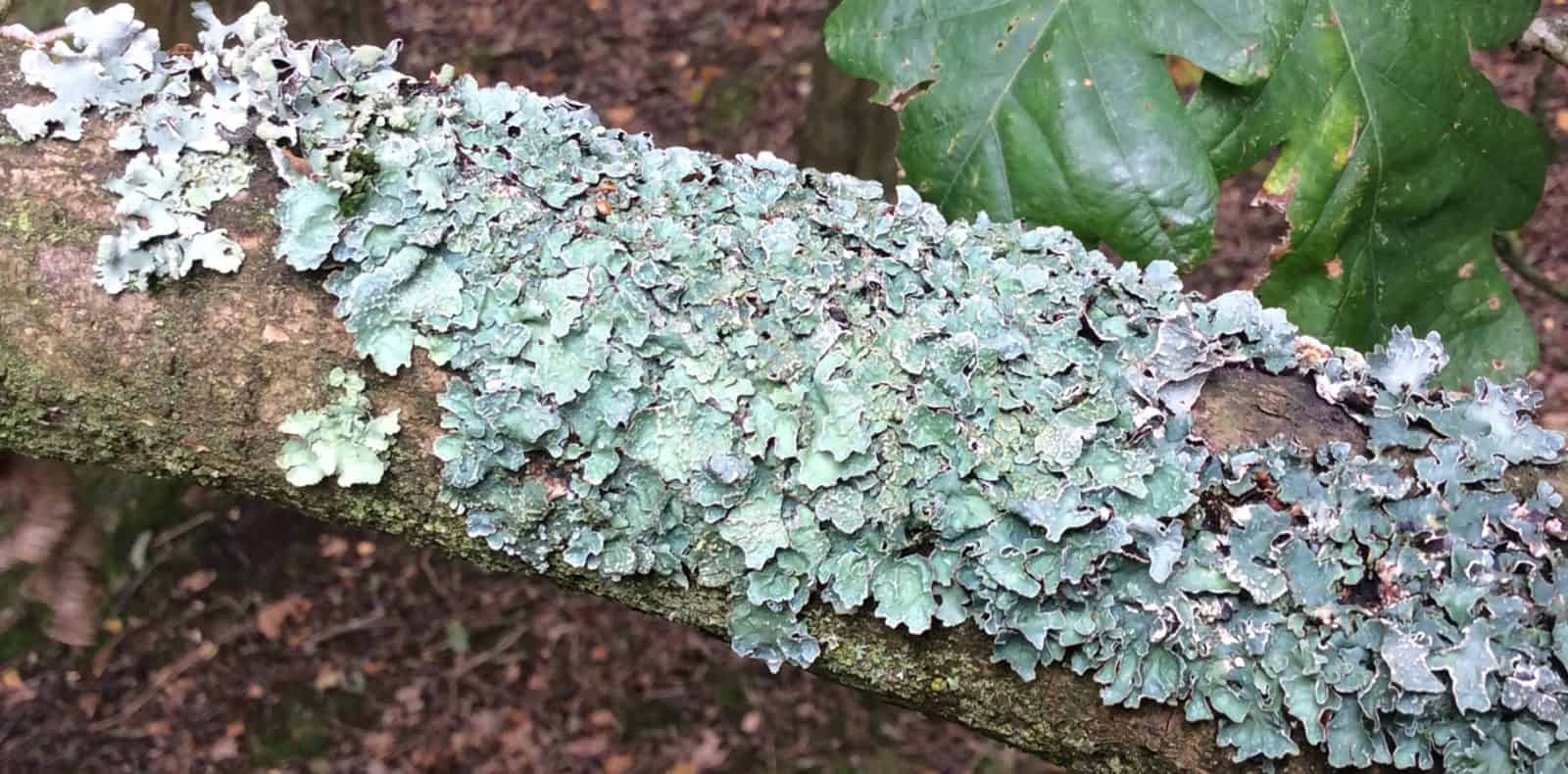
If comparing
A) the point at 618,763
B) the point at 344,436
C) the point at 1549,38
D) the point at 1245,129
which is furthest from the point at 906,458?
the point at 618,763

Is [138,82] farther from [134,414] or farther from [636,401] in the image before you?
[636,401]

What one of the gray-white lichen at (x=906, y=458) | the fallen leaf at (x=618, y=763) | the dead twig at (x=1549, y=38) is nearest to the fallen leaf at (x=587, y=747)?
the fallen leaf at (x=618, y=763)

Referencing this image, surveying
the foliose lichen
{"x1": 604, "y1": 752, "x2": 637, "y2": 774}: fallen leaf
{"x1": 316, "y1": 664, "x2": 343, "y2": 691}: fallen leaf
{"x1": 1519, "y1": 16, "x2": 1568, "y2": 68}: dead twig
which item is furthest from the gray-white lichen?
{"x1": 316, "y1": 664, "x2": 343, "y2": 691}: fallen leaf

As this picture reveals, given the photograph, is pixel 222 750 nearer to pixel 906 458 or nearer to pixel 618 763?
pixel 618 763

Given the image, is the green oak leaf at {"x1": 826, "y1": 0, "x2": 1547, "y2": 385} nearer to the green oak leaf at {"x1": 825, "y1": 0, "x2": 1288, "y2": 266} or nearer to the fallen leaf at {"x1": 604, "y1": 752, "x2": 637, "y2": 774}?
the green oak leaf at {"x1": 825, "y1": 0, "x2": 1288, "y2": 266}

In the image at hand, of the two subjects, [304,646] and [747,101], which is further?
[747,101]

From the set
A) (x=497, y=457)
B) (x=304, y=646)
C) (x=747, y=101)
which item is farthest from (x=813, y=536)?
(x=747, y=101)

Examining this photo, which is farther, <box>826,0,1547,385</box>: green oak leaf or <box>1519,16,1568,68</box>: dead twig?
<box>1519,16,1568,68</box>: dead twig

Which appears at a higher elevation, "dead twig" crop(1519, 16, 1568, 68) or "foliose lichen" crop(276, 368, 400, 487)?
"dead twig" crop(1519, 16, 1568, 68)
